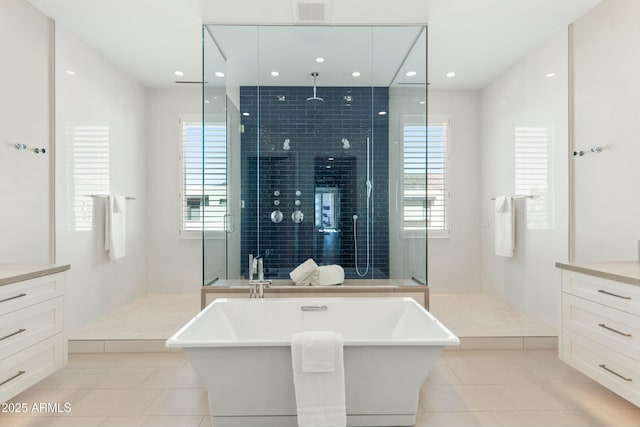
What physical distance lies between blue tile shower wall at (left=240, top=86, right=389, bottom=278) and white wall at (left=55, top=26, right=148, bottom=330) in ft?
5.12

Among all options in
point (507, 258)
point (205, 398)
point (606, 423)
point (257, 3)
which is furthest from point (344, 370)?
point (507, 258)

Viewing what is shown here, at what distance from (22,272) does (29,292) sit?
0.40 ft

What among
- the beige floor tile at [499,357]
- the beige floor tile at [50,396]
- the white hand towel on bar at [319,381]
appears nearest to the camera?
the white hand towel on bar at [319,381]

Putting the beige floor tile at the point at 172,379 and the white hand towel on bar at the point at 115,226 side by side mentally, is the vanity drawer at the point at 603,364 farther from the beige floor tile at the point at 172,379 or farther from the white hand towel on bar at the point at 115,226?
the white hand towel on bar at the point at 115,226

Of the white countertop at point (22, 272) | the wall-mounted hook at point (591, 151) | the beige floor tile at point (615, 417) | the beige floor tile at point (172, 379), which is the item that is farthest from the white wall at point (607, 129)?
the white countertop at point (22, 272)

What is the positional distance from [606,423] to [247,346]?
6.77 feet

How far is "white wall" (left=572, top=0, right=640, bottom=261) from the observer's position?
266 cm

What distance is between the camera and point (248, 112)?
3471mm

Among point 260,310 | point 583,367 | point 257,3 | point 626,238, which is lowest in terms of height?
point 583,367

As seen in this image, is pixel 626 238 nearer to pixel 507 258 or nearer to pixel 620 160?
pixel 620 160

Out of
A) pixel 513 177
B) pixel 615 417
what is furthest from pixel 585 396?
pixel 513 177

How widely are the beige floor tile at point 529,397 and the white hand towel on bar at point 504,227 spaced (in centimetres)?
182

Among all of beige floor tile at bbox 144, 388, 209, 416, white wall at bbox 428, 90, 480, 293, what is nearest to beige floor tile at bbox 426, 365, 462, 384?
beige floor tile at bbox 144, 388, 209, 416

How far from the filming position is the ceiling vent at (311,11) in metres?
2.91
